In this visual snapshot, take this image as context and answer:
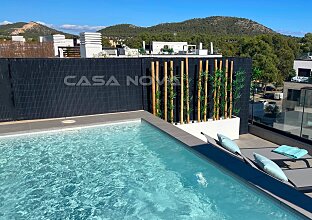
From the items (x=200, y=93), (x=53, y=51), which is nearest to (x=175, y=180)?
(x=200, y=93)

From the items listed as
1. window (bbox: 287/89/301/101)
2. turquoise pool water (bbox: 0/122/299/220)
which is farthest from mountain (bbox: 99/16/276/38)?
turquoise pool water (bbox: 0/122/299/220)

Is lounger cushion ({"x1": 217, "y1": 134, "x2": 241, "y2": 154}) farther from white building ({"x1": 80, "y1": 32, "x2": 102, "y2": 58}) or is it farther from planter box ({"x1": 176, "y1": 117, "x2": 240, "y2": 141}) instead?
white building ({"x1": 80, "y1": 32, "x2": 102, "y2": 58})

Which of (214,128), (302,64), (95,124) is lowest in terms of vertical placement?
(214,128)

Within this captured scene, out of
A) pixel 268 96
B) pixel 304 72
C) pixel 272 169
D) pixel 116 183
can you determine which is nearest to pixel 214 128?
pixel 272 169

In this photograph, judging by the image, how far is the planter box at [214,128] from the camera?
9.18m

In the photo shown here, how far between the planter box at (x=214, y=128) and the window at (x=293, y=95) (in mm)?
1948

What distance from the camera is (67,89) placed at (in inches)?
314

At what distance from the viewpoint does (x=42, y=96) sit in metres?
7.72

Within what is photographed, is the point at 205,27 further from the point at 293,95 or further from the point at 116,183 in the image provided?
the point at 116,183

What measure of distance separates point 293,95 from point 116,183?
7328 mm

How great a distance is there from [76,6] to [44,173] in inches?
688

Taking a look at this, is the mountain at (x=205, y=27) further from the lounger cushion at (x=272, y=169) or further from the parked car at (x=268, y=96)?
the lounger cushion at (x=272, y=169)

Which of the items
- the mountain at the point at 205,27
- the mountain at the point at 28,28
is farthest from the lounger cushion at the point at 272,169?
the mountain at the point at 205,27

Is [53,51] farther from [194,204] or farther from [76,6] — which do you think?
[194,204]
